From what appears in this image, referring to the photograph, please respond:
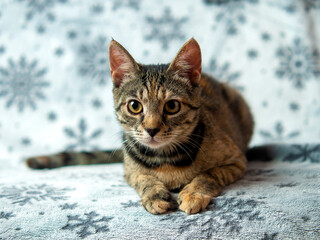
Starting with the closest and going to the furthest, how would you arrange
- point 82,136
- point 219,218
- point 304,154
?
point 219,218 < point 304,154 < point 82,136

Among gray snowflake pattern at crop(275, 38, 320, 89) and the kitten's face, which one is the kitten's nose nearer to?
the kitten's face

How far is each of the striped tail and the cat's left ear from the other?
611 millimetres

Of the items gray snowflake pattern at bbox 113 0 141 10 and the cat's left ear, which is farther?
gray snowflake pattern at bbox 113 0 141 10

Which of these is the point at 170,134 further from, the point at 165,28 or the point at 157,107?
the point at 165,28

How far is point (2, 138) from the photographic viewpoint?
6.66 ft

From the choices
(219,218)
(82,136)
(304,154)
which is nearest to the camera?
(219,218)

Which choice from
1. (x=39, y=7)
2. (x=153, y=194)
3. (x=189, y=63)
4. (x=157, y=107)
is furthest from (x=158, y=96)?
(x=39, y=7)

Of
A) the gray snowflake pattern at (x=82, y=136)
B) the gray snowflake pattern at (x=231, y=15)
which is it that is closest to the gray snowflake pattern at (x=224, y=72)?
the gray snowflake pattern at (x=231, y=15)

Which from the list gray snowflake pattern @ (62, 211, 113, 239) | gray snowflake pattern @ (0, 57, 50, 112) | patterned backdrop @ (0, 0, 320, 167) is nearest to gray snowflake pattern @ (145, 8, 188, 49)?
patterned backdrop @ (0, 0, 320, 167)

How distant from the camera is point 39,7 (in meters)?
2.17

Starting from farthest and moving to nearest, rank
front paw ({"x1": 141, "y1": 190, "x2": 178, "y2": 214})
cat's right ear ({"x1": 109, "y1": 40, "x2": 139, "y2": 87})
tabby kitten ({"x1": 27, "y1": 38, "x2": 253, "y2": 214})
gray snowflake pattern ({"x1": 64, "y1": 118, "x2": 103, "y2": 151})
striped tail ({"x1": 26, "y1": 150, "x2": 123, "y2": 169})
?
gray snowflake pattern ({"x1": 64, "y1": 118, "x2": 103, "y2": 151}) < striped tail ({"x1": 26, "y1": 150, "x2": 123, "y2": 169}) < cat's right ear ({"x1": 109, "y1": 40, "x2": 139, "y2": 87}) < tabby kitten ({"x1": 27, "y1": 38, "x2": 253, "y2": 214}) < front paw ({"x1": 141, "y1": 190, "x2": 178, "y2": 214})

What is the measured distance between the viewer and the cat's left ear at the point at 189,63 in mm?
1168

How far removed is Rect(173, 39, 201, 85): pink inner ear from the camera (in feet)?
3.83

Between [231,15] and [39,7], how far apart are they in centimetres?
130
